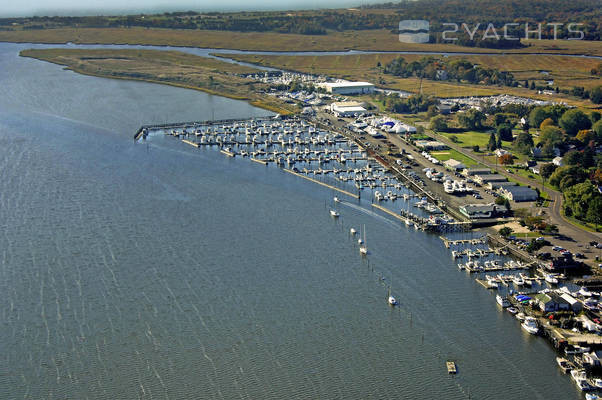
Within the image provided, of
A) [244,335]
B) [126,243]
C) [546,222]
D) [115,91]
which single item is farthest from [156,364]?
[115,91]

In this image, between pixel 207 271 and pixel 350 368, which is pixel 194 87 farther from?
pixel 350 368

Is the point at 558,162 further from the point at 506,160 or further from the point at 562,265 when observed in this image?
the point at 562,265

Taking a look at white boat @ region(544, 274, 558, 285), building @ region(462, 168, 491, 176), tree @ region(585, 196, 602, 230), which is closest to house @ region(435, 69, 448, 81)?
building @ region(462, 168, 491, 176)

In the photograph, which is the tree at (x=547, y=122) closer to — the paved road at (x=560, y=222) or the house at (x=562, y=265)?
the paved road at (x=560, y=222)

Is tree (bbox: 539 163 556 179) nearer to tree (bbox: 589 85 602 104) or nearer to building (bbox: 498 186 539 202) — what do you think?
building (bbox: 498 186 539 202)

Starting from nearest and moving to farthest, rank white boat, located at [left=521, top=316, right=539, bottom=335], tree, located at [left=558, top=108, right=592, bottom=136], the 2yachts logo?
white boat, located at [left=521, top=316, right=539, bottom=335] < tree, located at [left=558, top=108, right=592, bottom=136] < the 2yachts logo

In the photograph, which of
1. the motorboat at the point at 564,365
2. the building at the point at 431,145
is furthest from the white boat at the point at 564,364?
the building at the point at 431,145
